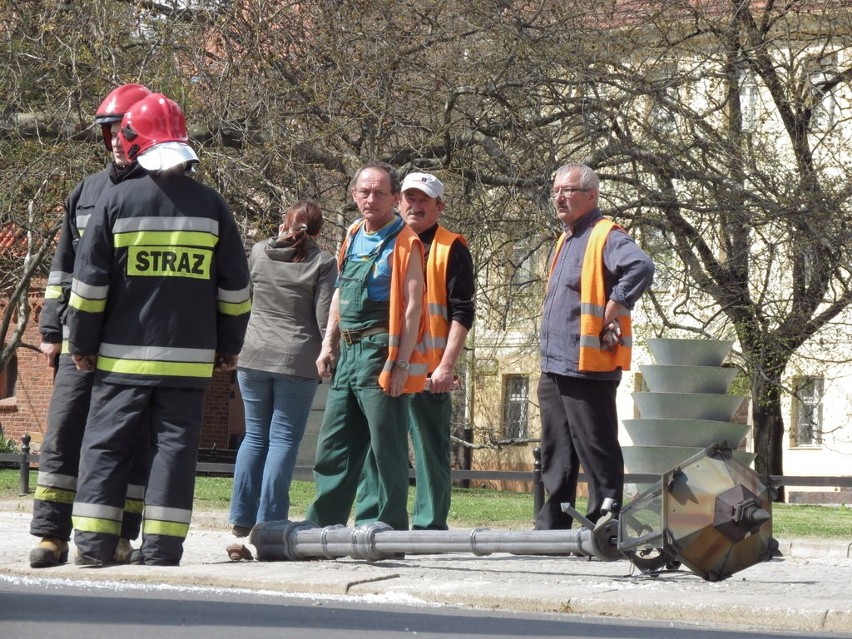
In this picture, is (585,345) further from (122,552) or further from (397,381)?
(122,552)

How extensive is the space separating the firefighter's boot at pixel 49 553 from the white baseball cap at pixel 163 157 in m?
1.78

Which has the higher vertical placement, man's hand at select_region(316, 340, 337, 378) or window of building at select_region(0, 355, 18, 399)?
window of building at select_region(0, 355, 18, 399)

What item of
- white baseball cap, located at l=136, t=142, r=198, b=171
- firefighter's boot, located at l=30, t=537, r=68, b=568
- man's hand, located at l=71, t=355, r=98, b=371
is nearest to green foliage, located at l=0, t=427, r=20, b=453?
firefighter's boot, located at l=30, t=537, r=68, b=568

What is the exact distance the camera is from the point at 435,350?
8852 mm

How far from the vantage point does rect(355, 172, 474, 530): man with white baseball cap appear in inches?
341

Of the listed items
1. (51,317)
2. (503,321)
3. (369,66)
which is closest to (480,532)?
(51,317)

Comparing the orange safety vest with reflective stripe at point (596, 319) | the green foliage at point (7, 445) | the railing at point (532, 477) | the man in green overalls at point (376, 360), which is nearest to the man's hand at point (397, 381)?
the man in green overalls at point (376, 360)

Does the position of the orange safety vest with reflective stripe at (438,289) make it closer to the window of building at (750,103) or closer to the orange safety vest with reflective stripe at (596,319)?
the orange safety vest with reflective stripe at (596,319)

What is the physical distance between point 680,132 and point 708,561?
39.2 feet

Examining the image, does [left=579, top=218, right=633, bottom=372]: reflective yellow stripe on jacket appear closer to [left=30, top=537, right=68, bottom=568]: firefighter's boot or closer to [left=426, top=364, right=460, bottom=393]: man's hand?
[left=426, top=364, right=460, bottom=393]: man's hand

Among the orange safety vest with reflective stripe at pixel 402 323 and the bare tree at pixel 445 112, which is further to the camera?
the bare tree at pixel 445 112

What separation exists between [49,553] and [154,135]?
77.9 inches

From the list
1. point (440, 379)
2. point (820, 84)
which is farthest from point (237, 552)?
point (820, 84)

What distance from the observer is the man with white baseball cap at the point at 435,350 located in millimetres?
8656
